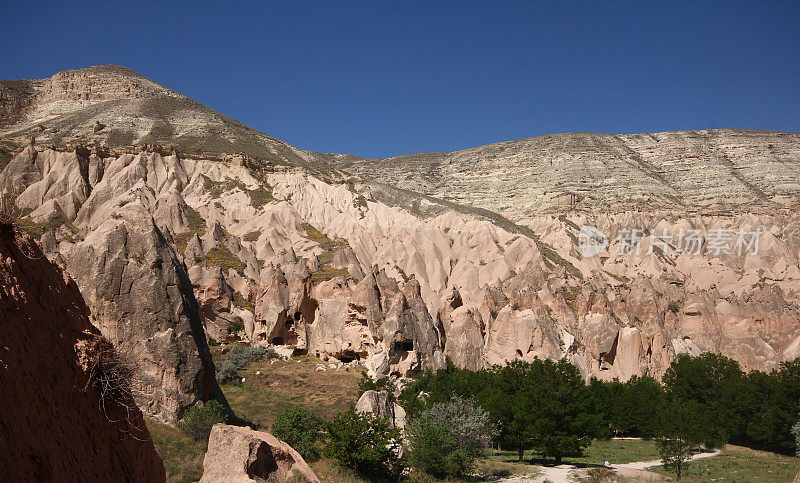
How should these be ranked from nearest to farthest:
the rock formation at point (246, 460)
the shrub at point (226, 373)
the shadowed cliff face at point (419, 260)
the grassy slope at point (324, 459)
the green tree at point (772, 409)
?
the rock formation at point (246, 460)
the grassy slope at point (324, 459)
the shadowed cliff face at point (419, 260)
the shrub at point (226, 373)
the green tree at point (772, 409)

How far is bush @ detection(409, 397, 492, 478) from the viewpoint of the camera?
1866 cm

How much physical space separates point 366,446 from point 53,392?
1145 cm

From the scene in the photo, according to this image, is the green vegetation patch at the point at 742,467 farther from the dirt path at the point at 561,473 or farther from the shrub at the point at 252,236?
the shrub at the point at 252,236

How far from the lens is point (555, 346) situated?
39.0m

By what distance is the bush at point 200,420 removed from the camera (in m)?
14.4

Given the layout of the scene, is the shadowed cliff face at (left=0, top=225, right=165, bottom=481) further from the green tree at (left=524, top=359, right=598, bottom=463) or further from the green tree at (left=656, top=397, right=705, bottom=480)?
the green tree at (left=524, top=359, right=598, bottom=463)

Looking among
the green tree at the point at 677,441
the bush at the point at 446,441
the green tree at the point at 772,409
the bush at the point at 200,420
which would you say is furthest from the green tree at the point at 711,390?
the bush at the point at 200,420

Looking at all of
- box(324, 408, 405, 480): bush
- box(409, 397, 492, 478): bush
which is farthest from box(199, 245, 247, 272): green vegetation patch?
box(324, 408, 405, 480): bush

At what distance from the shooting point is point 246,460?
10.1 m

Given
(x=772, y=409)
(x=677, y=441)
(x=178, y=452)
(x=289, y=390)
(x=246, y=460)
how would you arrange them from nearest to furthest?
1. (x=246, y=460)
2. (x=178, y=452)
3. (x=677, y=441)
4. (x=289, y=390)
5. (x=772, y=409)

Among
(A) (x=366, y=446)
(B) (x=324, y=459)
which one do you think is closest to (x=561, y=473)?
(A) (x=366, y=446)

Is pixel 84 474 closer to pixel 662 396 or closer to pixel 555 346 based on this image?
pixel 555 346

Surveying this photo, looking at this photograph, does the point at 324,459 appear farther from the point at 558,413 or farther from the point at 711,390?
the point at 711,390

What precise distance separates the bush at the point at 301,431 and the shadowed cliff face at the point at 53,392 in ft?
33.4
